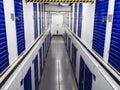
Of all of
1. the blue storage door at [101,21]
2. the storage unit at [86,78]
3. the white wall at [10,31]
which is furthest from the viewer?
the storage unit at [86,78]

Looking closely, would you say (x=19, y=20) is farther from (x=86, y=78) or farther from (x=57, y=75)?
(x=57, y=75)

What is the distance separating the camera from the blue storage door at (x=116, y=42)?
2291mm

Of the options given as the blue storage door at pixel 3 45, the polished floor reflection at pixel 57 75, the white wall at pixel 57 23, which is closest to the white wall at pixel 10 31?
the blue storage door at pixel 3 45

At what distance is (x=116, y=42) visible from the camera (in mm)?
2355

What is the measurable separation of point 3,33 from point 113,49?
185 centimetres

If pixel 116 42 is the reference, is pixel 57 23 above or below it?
above

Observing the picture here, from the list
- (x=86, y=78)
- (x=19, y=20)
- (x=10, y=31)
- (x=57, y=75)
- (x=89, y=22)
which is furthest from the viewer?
(x=57, y=75)

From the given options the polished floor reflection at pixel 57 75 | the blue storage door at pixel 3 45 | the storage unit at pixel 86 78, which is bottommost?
the polished floor reflection at pixel 57 75

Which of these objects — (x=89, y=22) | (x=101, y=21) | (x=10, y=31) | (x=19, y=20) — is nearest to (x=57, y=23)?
(x=89, y=22)

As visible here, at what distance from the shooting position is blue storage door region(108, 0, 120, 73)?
2.29 meters

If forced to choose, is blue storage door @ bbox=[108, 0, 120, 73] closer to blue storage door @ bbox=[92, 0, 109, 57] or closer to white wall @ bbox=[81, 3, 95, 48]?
blue storage door @ bbox=[92, 0, 109, 57]

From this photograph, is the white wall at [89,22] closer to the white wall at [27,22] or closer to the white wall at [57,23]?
the white wall at [27,22]

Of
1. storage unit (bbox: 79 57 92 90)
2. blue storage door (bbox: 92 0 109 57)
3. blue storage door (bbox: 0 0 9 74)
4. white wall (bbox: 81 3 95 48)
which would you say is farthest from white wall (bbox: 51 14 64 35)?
blue storage door (bbox: 0 0 9 74)

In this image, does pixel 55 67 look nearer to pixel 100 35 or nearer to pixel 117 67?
pixel 100 35
